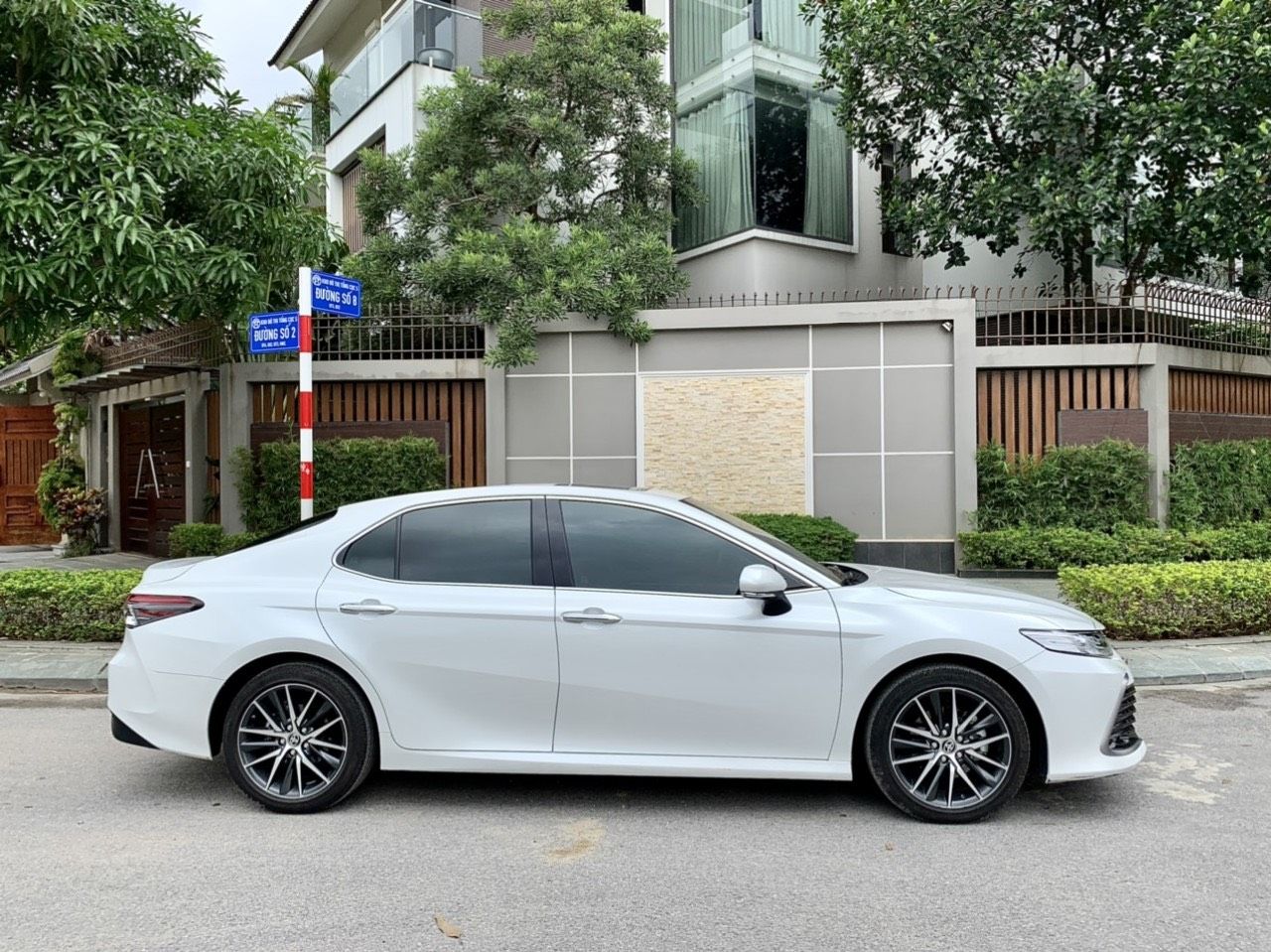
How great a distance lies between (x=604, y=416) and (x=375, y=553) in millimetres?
8371

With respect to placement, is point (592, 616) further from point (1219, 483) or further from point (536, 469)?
point (1219, 483)

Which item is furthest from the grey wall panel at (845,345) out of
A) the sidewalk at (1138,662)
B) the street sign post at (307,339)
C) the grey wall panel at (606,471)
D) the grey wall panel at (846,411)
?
the street sign post at (307,339)

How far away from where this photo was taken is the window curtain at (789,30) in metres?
14.4

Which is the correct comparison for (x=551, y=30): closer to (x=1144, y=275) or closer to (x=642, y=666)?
(x=1144, y=275)

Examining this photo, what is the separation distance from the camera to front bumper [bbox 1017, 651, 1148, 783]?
4.36m

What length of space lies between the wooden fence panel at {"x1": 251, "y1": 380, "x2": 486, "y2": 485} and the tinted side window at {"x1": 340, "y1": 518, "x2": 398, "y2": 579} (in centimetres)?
824

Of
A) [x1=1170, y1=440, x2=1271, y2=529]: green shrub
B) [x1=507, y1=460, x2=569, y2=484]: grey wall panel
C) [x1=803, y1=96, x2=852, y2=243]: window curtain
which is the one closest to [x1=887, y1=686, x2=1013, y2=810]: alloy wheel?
[x1=507, y1=460, x2=569, y2=484]: grey wall panel

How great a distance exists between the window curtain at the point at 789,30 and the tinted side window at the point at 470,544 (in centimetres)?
1183

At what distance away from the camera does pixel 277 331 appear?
9.02 m

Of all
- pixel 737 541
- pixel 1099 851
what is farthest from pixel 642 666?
pixel 1099 851

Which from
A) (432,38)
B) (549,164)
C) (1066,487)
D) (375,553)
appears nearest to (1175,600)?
(1066,487)

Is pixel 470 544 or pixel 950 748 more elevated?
pixel 470 544

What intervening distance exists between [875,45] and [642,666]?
1069 centimetres

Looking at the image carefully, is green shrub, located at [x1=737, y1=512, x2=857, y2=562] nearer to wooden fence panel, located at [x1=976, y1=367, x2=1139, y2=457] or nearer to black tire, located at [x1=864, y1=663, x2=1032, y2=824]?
wooden fence panel, located at [x1=976, y1=367, x2=1139, y2=457]
